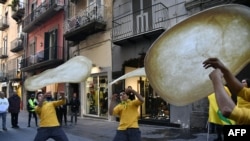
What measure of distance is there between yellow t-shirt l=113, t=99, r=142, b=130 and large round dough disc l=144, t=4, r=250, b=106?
351 centimetres

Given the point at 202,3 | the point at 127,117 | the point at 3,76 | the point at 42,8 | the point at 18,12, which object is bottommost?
the point at 127,117

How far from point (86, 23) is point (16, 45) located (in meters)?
18.4

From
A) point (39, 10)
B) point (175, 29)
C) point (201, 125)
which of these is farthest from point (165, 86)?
point (39, 10)

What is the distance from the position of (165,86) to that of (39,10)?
27.2 metres

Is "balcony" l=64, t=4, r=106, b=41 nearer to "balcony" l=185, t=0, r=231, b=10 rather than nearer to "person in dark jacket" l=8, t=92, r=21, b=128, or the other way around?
"person in dark jacket" l=8, t=92, r=21, b=128

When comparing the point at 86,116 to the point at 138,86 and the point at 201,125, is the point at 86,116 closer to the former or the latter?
the point at 138,86

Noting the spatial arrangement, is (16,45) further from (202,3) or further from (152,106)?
(202,3)

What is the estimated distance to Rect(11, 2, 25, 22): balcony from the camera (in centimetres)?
3541

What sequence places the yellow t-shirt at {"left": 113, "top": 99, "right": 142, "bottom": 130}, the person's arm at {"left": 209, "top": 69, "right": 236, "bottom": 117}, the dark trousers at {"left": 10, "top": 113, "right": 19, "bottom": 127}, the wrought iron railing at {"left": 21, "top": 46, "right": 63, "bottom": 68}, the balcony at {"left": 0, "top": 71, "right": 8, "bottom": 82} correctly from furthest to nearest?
1. the balcony at {"left": 0, "top": 71, "right": 8, "bottom": 82}
2. the wrought iron railing at {"left": 21, "top": 46, "right": 63, "bottom": 68}
3. the dark trousers at {"left": 10, "top": 113, "right": 19, "bottom": 127}
4. the yellow t-shirt at {"left": 113, "top": 99, "right": 142, "bottom": 130}
5. the person's arm at {"left": 209, "top": 69, "right": 236, "bottom": 117}

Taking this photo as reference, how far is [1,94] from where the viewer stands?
15.7 metres

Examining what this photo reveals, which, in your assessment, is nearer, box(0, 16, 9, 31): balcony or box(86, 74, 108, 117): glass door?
box(86, 74, 108, 117): glass door

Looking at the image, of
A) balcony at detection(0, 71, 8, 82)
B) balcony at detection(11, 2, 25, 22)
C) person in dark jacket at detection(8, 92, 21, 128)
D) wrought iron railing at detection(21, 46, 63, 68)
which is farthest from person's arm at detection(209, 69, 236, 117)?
balcony at detection(0, 71, 8, 82)

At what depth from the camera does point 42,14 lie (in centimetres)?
2730

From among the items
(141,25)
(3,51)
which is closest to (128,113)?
(141,25)
